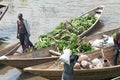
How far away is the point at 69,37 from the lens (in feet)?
42.8

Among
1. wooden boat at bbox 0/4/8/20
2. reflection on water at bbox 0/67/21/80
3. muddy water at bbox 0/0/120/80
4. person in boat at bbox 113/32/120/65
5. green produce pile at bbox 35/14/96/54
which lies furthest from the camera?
muddy water at bbox 0/0/120/80

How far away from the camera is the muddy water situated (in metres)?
17.1

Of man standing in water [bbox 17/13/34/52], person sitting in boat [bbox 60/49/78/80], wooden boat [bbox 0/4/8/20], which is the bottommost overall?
person sitting in boat [bbox 60/49/78/80]

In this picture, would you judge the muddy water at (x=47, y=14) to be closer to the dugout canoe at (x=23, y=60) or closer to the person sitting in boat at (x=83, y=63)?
the dugout canoe at (x=23, y=60)

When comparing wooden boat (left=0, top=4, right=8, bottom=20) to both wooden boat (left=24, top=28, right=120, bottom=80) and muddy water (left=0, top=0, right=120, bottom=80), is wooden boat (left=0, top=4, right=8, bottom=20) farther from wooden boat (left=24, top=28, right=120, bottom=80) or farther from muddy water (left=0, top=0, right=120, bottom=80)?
wooden boat (left=24, top=28, right=120, bottom=80)

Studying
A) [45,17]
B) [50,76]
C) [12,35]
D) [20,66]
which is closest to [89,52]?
[50,76]

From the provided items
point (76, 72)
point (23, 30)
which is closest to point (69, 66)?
→ point (76, 72)

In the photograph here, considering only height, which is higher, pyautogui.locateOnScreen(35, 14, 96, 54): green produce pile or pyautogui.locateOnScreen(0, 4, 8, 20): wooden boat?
pyautogui.locateOnScreen(0, 4, 8, 20): wooden boat

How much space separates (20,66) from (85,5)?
34.0 feet

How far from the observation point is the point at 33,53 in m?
11.9

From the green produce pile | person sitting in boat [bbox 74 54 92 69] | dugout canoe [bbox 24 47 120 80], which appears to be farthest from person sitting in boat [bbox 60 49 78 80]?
the green produce pile

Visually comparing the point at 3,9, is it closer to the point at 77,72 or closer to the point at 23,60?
the point at 23,60

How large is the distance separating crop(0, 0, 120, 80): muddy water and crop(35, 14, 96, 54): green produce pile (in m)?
1.57

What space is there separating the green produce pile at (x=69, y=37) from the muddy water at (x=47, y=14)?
1.57 m
